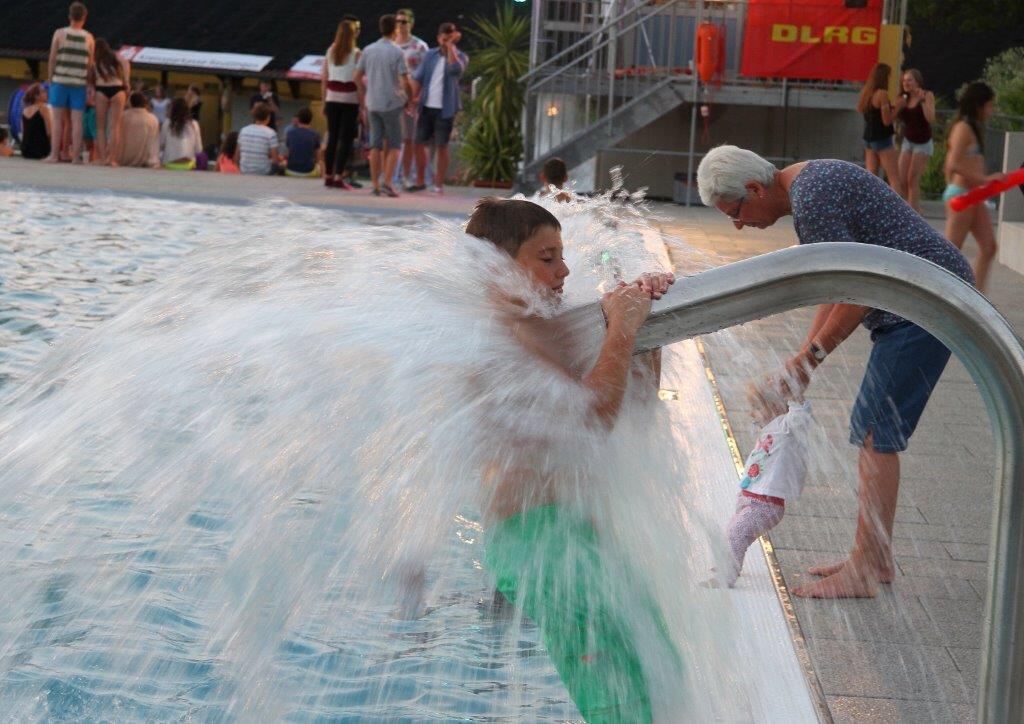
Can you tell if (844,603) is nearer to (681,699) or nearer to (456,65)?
(681,699)

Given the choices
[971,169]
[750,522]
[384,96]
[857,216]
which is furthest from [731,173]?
[384,96]

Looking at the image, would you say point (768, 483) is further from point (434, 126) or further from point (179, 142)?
point (179, 142)

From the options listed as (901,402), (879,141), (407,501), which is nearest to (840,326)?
(901,402)

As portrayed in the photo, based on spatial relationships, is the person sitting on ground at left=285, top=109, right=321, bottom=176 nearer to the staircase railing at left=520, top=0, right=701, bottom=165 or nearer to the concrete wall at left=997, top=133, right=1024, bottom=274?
the staircase railing at left=520, top=0, right=701, bottom=165

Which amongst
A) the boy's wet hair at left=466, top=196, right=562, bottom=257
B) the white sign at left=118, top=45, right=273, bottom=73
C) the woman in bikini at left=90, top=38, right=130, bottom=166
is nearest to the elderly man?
the boy's wet hair at left=466, top=196, right=562, bottom=257

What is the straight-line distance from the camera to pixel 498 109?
21062 mm

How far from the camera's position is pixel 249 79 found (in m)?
31.2

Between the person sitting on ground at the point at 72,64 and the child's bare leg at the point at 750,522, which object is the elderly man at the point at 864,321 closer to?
the child's bare leg at the point at 750,522

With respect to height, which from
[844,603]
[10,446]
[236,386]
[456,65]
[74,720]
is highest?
[456,65]

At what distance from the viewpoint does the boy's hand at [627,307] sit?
2.30 metres

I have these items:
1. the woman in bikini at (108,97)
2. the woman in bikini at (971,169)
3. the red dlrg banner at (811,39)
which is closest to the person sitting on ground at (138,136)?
the woman in bikini at (108,97)

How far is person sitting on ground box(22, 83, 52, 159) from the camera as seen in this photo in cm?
2047

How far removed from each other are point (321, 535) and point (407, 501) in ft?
0.95

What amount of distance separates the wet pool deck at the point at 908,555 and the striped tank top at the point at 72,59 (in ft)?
44.7
